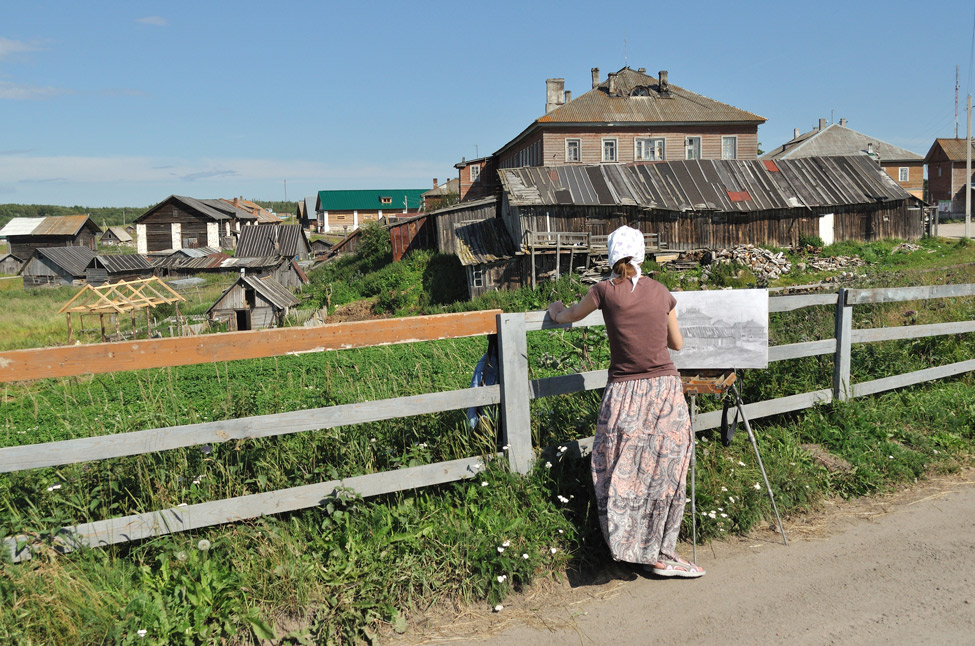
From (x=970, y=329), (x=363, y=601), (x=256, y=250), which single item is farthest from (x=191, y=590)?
(x=256, y=250)

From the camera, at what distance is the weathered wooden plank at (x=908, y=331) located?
21.1ft

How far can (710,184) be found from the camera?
35.5m

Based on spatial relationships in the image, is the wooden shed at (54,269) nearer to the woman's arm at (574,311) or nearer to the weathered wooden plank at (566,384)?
the weathered wooden plank at (566,384)

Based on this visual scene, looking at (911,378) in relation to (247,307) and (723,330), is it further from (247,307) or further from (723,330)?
(247,307)

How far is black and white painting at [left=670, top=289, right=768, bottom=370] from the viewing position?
184 inches

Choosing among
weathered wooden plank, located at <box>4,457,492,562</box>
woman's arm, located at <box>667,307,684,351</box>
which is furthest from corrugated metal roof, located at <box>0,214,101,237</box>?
woman's arm, located at <box>667,307,684,351</box>

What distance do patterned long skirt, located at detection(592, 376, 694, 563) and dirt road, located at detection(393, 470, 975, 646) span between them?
291 millimetres

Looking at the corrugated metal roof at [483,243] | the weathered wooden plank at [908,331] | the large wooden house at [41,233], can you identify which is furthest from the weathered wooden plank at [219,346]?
the large wooden house at [41,233]

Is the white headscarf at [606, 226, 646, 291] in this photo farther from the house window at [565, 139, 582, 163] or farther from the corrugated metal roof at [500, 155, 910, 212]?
the house window at [565, 139, 582, 163]

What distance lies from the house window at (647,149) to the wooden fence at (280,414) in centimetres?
4077

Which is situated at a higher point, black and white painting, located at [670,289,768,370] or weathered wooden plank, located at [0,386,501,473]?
black and white painting, located at [670,289,768,370]

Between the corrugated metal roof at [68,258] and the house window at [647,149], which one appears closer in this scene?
the house window at [647,149]

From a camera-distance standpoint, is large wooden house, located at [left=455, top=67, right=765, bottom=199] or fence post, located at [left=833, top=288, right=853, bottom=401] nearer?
fence post, located at [left=833, top=288, right=853, bottom=401]

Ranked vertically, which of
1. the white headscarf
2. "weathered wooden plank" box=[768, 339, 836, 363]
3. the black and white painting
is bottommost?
"weathered wooden plank" box=[768, 339, 836, 363]
